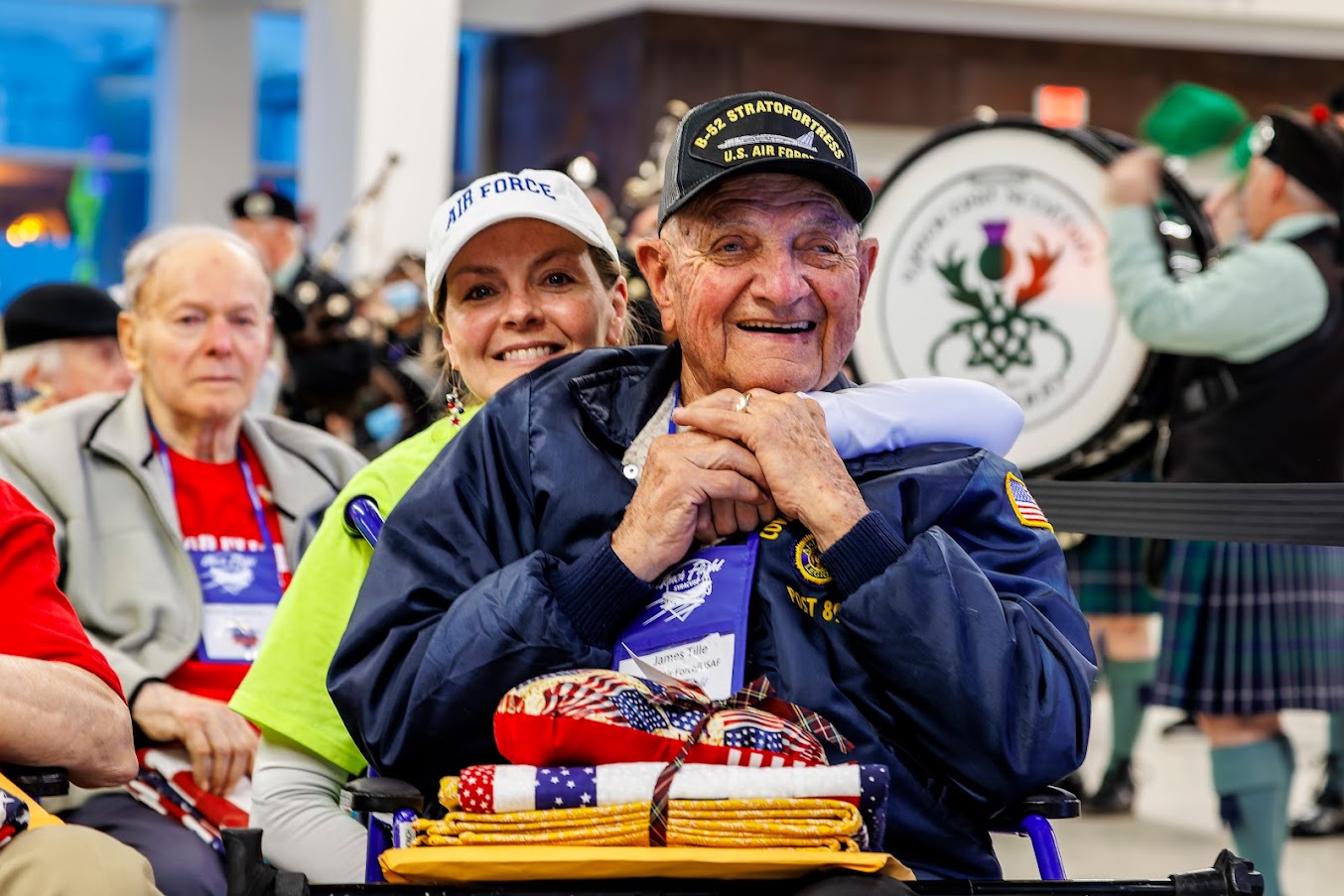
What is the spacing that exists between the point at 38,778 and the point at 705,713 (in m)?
0.71

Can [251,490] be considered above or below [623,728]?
above

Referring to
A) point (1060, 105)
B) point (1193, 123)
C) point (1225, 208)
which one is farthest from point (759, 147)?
point (1060, 105)

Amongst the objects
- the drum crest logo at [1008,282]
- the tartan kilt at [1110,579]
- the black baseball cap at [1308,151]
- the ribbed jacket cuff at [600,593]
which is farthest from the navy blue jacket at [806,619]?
the tartan kilt at [1110,579]

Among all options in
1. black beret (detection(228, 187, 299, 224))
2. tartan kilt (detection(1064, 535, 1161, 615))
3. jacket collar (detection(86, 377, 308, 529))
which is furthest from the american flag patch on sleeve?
black beret (detection(228, 187, 299, 224))

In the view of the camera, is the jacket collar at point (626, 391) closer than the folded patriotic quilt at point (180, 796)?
Yes

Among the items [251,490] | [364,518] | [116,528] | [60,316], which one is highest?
[60,316]

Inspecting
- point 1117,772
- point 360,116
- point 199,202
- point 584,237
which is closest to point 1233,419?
point 1117,772

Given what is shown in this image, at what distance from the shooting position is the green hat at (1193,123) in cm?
494

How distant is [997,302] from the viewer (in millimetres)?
4250

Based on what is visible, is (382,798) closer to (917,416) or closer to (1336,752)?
(917,416)

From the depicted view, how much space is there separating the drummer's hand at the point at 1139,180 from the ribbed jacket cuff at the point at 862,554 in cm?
249

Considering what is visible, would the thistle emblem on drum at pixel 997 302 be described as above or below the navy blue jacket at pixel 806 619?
above

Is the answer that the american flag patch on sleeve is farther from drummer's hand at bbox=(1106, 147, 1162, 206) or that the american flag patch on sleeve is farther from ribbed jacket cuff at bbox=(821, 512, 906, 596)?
drummer's hand at bbox=(1106, 147, 1162, 206)

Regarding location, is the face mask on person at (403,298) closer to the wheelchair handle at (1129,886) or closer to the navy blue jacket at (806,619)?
the navy blue jacket at (806,619)
